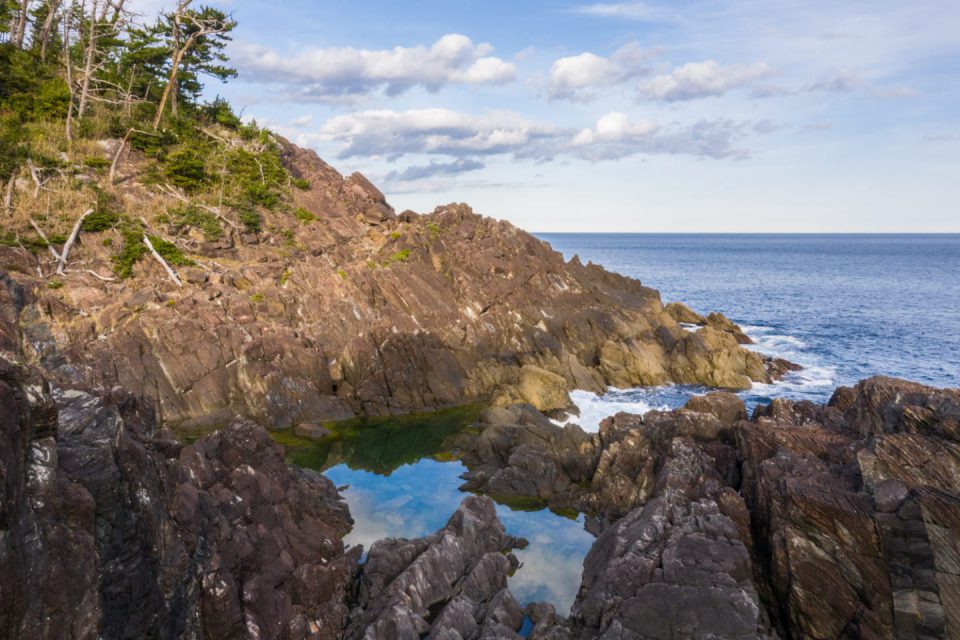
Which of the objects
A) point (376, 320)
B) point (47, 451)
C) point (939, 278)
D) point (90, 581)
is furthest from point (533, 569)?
point (939, 278)

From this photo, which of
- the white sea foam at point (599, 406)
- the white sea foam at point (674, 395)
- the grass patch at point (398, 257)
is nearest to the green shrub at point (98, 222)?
the grass patch at point (398, 257)

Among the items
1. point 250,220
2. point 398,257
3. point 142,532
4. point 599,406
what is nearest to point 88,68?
point 250,220

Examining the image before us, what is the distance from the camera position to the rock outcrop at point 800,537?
15586 millimetres

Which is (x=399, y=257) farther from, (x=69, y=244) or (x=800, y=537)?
(x=800, y=537)

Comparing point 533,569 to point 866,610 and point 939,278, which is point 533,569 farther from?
point 939,278

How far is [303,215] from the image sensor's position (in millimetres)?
59281

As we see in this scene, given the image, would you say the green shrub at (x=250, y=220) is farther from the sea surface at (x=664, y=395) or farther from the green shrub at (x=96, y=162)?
the sea surface at (x=664, y=395)

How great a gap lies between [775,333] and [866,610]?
62990 mm

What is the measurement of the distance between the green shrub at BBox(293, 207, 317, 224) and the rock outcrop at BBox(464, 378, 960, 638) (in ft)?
148

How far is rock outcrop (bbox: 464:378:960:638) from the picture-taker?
51.1ft

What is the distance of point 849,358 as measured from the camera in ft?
198

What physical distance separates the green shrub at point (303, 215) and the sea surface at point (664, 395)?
26991mm

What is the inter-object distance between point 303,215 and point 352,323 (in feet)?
60.3

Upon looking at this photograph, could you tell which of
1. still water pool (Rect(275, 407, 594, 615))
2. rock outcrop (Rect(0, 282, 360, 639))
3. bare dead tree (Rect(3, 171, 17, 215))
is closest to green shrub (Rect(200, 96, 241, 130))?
bare dead tree (Rect(3, 171, 17, 215))
